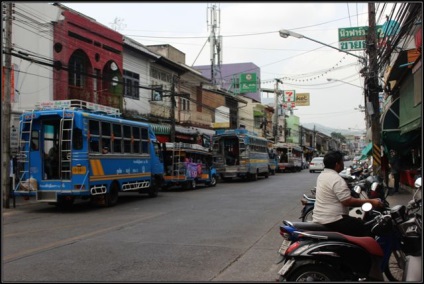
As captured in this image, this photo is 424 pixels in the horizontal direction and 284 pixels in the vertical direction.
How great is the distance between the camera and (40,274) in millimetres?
6141

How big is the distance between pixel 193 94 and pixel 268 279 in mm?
31610

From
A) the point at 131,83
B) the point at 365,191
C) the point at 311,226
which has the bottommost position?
the point at 311,226

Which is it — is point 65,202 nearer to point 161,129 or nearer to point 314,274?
point 314,274

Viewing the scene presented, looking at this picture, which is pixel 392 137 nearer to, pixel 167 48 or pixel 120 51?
pixel 120 51

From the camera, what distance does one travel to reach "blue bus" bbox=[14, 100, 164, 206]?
13.7m

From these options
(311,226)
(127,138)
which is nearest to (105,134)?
(127,138)

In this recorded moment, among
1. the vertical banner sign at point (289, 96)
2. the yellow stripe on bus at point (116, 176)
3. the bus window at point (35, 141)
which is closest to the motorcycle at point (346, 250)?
the yellow stripe on bus at point (116, 176)

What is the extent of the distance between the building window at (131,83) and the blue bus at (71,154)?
10784 millimetres

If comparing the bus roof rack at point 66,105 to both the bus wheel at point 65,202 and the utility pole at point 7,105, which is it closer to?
the utility pole at point 7,105

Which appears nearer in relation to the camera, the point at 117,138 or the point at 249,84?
the point at 117,138

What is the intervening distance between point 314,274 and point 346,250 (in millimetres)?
441

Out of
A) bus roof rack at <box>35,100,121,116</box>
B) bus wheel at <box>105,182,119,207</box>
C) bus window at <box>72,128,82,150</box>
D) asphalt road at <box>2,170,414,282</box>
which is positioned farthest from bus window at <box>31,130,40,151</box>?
bus wheel at <box>105,182,119,207</box>

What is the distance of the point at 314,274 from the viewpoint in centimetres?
461

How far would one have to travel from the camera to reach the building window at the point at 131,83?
87.2 ft
